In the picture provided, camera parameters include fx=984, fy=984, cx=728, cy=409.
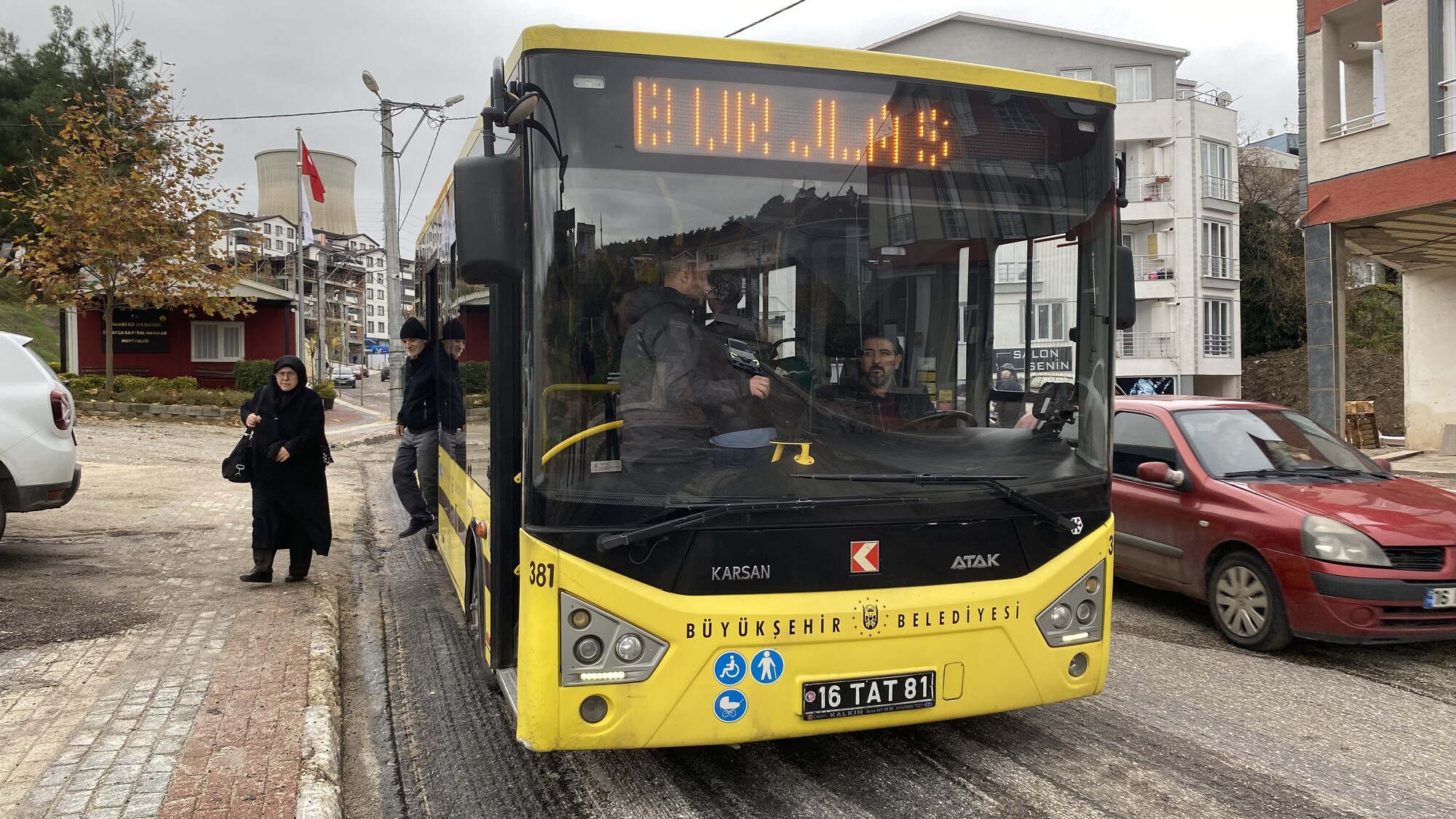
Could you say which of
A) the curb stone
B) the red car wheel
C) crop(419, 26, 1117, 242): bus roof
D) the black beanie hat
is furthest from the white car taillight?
the red car wheel

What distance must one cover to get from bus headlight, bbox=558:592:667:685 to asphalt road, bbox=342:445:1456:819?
0.63 metres

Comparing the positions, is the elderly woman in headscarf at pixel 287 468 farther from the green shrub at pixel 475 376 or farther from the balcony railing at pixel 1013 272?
the balcony railing at pixel 1013 272

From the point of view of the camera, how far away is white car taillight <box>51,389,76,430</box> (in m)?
7.48

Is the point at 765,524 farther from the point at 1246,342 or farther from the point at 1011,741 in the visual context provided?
the point at 1246,342

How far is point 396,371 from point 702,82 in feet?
72.4

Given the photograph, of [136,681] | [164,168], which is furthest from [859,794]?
[164,168]

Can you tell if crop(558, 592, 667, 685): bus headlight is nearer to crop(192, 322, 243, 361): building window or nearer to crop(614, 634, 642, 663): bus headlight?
crop(614, 634, 642, 663): bus headlight

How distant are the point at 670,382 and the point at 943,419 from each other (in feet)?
3.52

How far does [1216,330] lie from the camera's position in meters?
39.0

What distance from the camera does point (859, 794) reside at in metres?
3.75

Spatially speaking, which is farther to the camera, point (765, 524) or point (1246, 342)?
point (1246, 342)

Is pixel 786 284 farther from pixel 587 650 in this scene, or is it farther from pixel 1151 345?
pixel 1151 345

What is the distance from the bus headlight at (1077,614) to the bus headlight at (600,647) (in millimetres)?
1523

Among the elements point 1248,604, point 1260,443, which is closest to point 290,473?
point 1248,604
